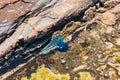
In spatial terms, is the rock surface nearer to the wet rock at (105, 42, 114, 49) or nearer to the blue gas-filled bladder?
the wet rock at (105, 42, 114, 49)

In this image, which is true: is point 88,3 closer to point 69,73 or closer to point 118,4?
point 118,4

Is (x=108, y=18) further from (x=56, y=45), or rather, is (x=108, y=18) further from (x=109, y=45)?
(x=56, y=45)

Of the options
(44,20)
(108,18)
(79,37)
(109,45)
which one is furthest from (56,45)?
(108,18)

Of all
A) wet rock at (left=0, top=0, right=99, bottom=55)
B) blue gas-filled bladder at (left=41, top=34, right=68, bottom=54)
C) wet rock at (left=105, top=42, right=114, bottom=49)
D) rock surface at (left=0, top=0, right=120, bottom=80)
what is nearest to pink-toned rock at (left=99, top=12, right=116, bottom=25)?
rock surface at (left=0, top=0, right=120, bottom=80)

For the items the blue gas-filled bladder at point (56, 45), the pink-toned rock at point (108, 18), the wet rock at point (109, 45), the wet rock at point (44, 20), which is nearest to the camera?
the wet rock at point (44, 20)

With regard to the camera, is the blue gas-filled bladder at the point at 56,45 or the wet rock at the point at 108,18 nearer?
the blue gas-filled bladder at the point at 56,45

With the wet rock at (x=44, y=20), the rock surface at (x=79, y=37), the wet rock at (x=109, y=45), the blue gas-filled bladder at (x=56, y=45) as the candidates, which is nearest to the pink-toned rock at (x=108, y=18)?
the rock surface at (x=79, y=37)

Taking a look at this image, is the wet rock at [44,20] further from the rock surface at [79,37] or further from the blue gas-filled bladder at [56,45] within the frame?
the blue gas-filled bladder at [56,45]

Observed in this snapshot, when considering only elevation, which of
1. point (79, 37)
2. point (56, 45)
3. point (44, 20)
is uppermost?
point (44, 20)

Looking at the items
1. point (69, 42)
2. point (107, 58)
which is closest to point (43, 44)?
point (69, 42)

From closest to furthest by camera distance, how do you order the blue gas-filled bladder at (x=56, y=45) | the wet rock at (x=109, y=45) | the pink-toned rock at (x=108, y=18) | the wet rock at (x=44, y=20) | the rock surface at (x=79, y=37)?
1. the rock surface at (x=79, y=37)
2. the wet rock at (x=44, y=20)
3. the wet rock at (x=109, y=45)
4. the blue gas-filled bladder at (x=56, y=45)
5. the pink-toned rock at (x=108, y=18)
